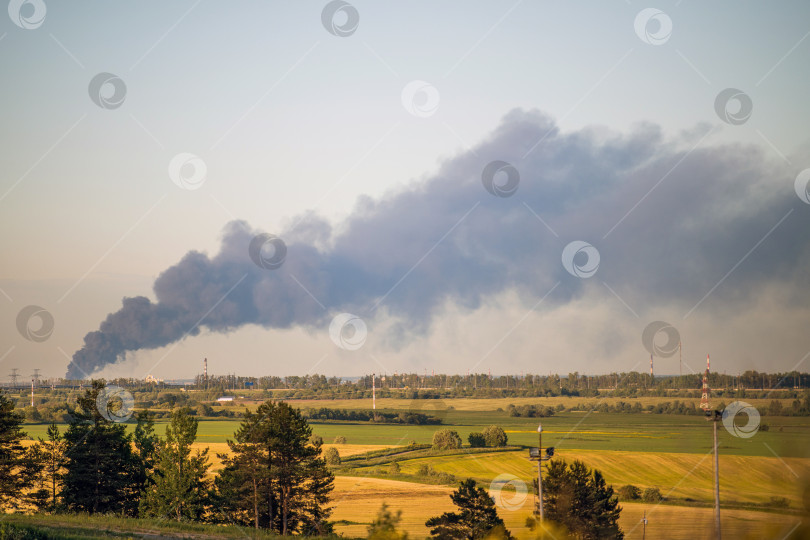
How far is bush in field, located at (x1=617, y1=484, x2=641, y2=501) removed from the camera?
261 ft

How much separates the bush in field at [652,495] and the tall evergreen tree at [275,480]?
41.8m

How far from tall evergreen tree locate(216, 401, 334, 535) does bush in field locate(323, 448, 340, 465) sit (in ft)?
175

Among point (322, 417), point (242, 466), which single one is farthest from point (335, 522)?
point (322, 417)

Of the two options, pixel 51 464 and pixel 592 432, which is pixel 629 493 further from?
pixel 592 432

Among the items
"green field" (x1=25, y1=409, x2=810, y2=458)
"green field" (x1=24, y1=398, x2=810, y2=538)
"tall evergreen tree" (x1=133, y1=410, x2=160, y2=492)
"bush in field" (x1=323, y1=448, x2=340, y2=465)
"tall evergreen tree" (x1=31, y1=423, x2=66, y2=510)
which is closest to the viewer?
"tall evergreen tree" (x1=31, y1=423, x2=66, y2=510)

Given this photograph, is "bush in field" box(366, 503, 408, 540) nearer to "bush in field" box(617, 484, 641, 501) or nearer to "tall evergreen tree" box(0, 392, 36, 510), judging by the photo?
"tall evergreen tree" box(0, 392, 36, 510)

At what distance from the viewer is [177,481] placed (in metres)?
50.9

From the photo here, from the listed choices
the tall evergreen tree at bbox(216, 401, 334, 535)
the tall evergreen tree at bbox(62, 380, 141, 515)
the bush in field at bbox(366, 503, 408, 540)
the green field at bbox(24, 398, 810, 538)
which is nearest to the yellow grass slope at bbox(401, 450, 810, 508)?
the green field at bbox(24, 398, 810, 538)

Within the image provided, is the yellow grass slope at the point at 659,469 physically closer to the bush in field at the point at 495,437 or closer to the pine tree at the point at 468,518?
the bush in field at the point at 495,437

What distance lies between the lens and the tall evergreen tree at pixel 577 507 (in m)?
50.6

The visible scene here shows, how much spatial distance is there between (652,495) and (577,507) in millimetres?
32344

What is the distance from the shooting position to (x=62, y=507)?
4975 centimetres

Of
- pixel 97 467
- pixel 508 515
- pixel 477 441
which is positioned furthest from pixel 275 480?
pixel 477 441

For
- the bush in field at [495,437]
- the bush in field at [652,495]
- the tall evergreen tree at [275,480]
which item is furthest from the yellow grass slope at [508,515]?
the bush in field at [495,437]
